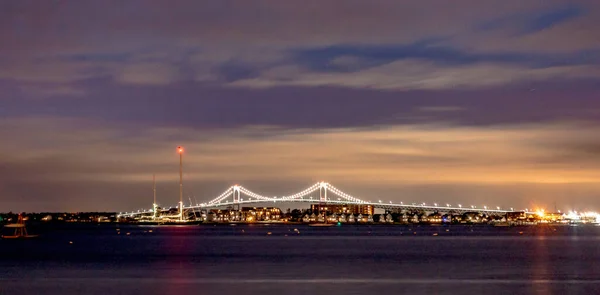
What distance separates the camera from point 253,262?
60906 millimetres

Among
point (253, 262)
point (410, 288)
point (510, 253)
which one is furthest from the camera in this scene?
point (510, 253)

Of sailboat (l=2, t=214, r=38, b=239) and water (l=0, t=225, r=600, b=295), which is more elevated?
sailboat (l=2, t=214, r=38, b=239)

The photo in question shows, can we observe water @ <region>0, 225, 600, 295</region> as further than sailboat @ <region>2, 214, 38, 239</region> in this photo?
No

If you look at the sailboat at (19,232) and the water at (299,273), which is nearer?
the water at (299,273)

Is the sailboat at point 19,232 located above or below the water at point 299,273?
above

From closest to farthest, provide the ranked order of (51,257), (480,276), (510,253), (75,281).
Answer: (75,281)
(480,276)
(51,257)
(510,253)

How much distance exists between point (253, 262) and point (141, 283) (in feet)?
58.8

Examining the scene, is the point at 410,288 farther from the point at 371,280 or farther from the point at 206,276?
the point at 206,276

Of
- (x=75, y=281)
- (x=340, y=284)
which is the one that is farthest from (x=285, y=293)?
(x=75, y=281)

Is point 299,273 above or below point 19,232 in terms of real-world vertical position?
below

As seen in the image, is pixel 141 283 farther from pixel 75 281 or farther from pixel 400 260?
pixel 400 260

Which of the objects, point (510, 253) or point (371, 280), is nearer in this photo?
point (371, 280)

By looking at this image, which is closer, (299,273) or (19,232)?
(299,273)

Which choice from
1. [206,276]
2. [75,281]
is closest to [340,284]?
[206,276]
